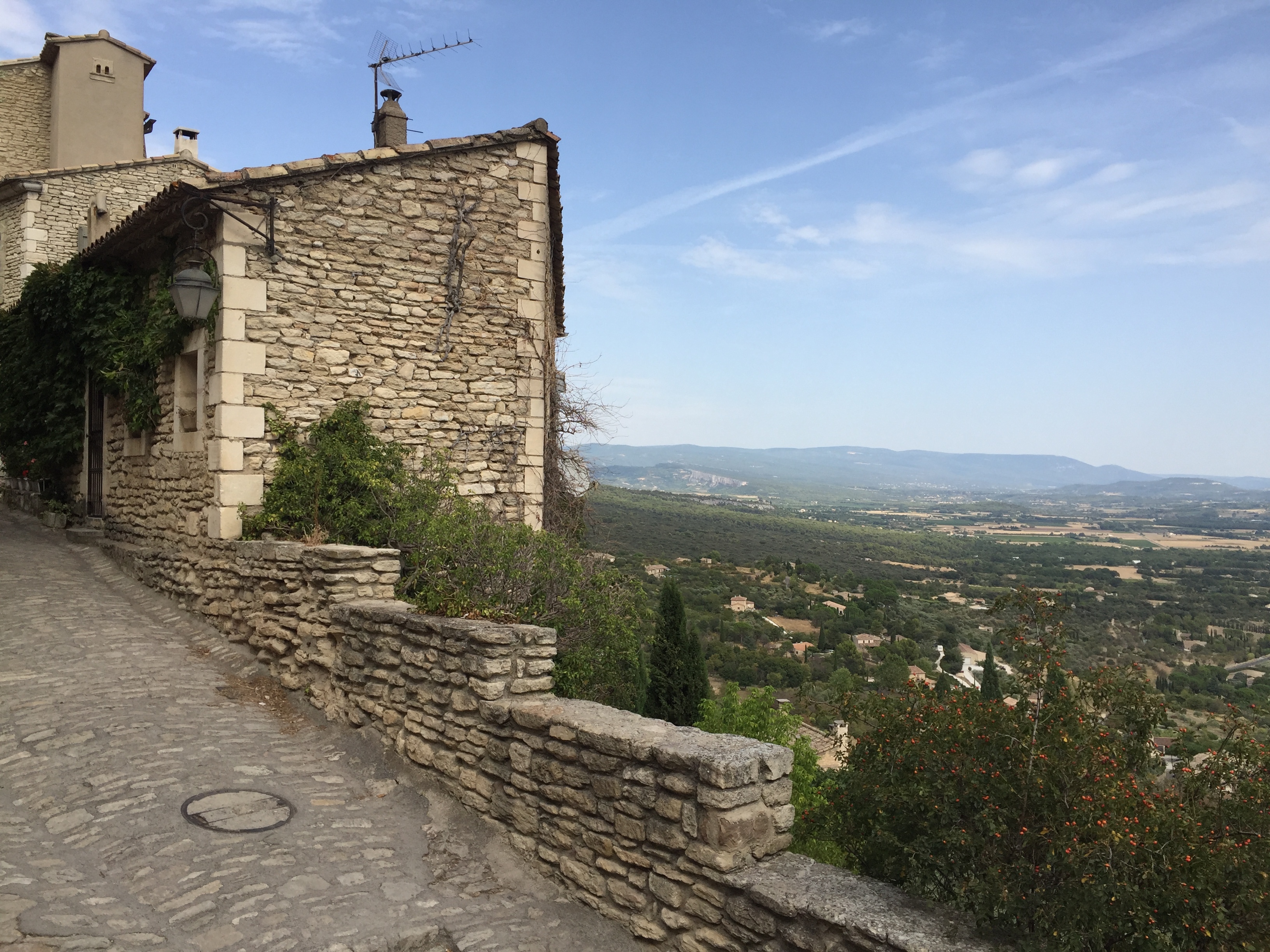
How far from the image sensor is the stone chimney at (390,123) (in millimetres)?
11500

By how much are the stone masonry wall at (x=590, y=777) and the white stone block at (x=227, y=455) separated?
1.64 metres

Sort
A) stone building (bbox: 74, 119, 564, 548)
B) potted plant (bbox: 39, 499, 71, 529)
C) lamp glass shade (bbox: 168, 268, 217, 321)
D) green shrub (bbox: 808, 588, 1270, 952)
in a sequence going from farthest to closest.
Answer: potted plant (bbox: 39, 499, 71, 529)
stone building (bbox: 74, 119, 564, 548)
lamp glass shade (bbox: 168, 268, 217, 321)
green shrub (bbox: 808, 588, 1270, 952)

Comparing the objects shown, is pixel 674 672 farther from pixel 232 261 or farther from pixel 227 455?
pixel 232 261

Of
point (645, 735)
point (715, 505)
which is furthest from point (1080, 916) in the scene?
point (715, 505)

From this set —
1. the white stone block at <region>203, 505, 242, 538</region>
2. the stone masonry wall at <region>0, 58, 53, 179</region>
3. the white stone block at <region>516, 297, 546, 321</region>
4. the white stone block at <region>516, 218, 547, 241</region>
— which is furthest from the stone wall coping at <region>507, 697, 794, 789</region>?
the stone masonry wall at <region>0, 58, 53, 179</region>

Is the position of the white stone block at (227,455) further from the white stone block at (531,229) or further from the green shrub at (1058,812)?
the green shrub at (1058,812)

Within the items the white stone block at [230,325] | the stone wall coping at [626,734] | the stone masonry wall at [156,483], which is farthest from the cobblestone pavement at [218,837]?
the white stone block at [230,325]

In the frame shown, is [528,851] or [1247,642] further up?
[528,851]

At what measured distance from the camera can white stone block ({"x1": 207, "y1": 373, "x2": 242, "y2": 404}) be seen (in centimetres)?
833

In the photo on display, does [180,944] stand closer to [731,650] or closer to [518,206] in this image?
[518,206]

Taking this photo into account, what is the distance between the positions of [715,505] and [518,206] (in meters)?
76.4

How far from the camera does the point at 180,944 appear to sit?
375 centimetres

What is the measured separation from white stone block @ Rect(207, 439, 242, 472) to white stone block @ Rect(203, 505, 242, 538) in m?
0.41

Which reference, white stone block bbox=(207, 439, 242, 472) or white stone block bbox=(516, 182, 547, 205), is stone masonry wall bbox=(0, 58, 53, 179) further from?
white stone block bbox=(516, 182, 547, 205)
